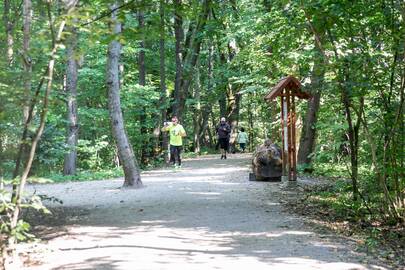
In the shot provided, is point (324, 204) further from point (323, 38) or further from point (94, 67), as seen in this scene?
point (94, 67)

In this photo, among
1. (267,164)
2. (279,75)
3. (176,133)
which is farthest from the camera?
(279,75)

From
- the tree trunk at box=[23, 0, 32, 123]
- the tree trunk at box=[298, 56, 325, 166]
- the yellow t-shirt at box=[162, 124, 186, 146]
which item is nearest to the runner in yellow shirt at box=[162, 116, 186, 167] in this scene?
the yellow t-shirt at box=[162, 124, 186, 146]

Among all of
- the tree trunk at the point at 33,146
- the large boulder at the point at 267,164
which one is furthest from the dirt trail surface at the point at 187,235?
the large boulder at the point at 267,164

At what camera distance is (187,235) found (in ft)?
27.1

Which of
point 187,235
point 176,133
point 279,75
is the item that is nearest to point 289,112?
point 176,133

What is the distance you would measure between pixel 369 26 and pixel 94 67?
54.6 ft

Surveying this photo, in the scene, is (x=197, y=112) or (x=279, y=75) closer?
(x=279, y=75)

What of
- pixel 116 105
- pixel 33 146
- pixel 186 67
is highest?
pixel 186 67

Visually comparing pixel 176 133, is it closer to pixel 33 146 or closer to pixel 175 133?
pixel 175 133

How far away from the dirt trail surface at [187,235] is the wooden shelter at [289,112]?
1.05 m

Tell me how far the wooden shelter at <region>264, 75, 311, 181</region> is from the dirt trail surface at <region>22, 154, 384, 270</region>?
1051 millimetres

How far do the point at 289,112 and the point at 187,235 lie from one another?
733cm

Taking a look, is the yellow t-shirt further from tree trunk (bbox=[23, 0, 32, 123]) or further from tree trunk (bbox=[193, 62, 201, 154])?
tree trunk (bbox=[193, 62, 201, 154])

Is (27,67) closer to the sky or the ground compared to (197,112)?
closer to the ground
